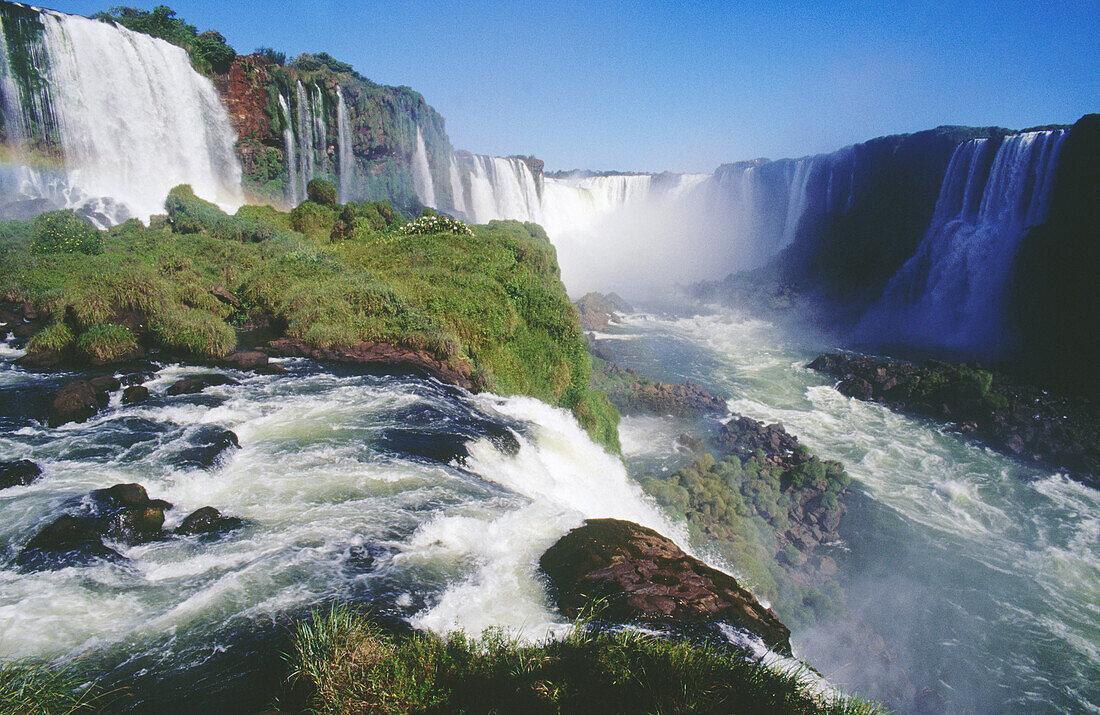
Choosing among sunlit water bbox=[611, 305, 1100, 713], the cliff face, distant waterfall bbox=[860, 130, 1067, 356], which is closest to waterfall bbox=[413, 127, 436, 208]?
the cliff face

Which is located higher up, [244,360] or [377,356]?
[244,360]

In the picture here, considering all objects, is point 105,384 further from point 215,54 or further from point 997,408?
point 215,54

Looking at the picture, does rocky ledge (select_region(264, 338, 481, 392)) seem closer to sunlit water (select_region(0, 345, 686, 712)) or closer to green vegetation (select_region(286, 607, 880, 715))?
sunlit water (select_region(0, 345, 686, 712))

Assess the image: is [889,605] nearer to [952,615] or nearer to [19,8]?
[952,615]

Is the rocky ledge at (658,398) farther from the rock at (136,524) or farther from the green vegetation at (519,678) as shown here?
the rock at (136,524)

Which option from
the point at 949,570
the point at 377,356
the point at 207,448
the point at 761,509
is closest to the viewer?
the point at 207,448

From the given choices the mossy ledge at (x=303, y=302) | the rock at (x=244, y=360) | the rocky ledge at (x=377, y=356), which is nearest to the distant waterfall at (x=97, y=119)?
the mossy ledge at (x=303, y=302)

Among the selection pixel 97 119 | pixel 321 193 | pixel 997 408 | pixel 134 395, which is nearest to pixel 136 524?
pixel 134 395
